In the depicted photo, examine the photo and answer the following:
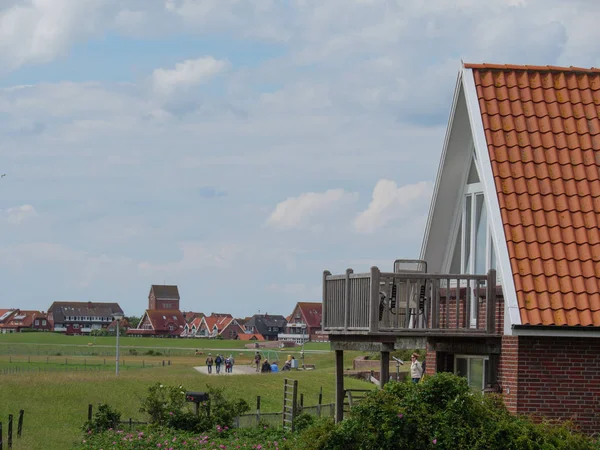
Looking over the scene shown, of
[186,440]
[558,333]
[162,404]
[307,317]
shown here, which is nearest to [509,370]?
[558,333]

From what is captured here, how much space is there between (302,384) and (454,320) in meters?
38.7

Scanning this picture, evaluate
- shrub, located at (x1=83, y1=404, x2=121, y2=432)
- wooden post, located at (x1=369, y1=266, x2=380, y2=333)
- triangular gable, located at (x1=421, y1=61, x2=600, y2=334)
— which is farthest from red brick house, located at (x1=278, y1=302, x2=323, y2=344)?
wooden post, located at (x1=369, y1=266, x2=380, y2=333)

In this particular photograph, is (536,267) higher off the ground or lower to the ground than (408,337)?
higher

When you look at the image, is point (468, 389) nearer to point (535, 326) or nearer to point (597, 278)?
point (535, 326)

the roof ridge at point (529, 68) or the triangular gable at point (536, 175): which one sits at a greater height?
the roof ridge at point (529, 68)

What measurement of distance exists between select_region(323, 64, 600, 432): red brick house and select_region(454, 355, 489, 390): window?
27mm

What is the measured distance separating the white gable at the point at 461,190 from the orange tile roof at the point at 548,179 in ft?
0.42

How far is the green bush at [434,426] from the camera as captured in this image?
576 inches

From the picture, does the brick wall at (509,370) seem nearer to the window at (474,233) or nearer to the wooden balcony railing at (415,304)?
the wooden balcony railing at (415,304)

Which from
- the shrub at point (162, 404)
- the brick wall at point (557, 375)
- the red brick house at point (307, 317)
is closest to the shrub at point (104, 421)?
the shrub at point (162, 404)

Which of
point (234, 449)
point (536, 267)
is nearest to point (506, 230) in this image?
point (536, 267)

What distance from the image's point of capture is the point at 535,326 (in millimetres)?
16078

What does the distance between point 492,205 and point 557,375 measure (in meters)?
3.00

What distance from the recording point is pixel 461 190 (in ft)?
66.3
